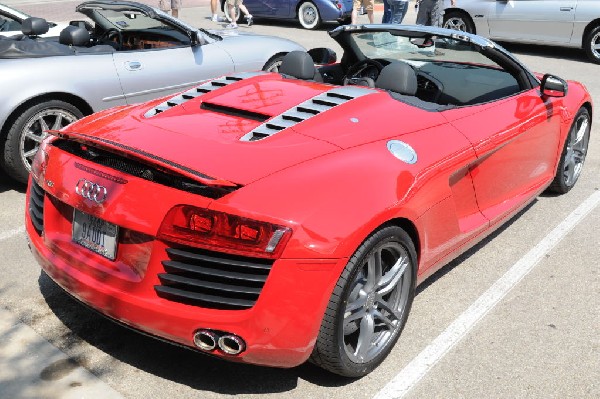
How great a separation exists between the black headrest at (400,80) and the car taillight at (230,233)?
66.0 inches

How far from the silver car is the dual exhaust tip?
11237 millimetres

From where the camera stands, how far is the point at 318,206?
2.89 metres

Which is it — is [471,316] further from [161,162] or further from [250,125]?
[161,162]

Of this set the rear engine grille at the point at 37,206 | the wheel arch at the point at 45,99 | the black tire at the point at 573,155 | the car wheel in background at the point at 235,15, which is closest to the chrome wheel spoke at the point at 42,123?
the wheel arch at the point at 45,99

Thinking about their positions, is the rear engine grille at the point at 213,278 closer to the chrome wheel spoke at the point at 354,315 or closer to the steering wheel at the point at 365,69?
the chrome wheel spoke at the point at 354,315

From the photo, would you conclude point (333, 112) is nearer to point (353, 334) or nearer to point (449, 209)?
point (449, 209)

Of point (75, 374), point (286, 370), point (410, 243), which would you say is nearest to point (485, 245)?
point (410, 243)

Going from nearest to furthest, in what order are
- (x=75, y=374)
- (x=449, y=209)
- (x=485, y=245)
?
1. (x=75, y=374)
2. (x=449, y=209)
3. (x=485, y=245)

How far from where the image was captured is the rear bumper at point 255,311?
108 inches

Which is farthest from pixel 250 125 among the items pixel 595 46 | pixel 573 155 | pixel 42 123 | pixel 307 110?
pixel 595 46

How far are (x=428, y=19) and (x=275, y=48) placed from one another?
5004 millimetres

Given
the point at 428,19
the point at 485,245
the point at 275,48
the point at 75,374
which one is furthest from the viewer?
the point at 428,19

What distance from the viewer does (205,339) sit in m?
2.82

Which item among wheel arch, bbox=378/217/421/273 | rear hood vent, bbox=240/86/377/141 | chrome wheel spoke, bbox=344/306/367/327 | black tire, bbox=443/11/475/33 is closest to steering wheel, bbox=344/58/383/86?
rear hood vent, bbox=240/86/377/141
